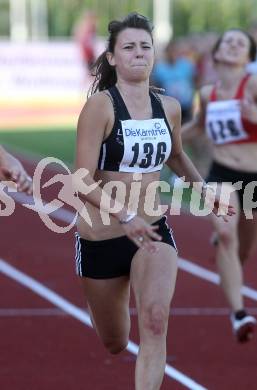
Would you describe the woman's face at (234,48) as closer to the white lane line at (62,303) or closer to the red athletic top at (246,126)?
the red athletic top at (246,126)

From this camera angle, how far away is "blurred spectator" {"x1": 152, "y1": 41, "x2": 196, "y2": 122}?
22047 mm

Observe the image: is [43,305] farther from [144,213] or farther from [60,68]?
[60,68]

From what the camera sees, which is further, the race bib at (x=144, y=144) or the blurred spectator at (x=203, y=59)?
the blurred spectator at (x=203, y=59)

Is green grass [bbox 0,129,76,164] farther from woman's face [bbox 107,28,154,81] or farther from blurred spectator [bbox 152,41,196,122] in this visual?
woman's face [bbox 107,28,154,81]

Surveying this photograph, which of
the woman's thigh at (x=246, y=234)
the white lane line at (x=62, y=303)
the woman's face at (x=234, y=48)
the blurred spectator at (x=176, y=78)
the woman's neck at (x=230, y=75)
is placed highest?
the woman's face at (x=234, y=48)

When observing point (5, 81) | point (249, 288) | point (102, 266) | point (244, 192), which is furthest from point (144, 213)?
point (5, 81)

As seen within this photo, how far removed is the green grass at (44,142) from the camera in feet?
81.4

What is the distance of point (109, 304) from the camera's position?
6594mm

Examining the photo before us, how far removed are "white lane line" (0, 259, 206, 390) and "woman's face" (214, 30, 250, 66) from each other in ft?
7.76

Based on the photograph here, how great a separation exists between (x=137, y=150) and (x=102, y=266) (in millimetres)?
666

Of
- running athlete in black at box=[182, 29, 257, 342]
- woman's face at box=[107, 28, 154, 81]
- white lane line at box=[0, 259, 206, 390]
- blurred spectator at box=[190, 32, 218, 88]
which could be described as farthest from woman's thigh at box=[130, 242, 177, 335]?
blurred spectator at box=[190, 32, 218, 88]

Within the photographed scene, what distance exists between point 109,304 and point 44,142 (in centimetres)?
2122

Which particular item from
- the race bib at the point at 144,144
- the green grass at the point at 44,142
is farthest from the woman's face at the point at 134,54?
the green grass at the point at 44,142

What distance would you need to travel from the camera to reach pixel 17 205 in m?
17.5
